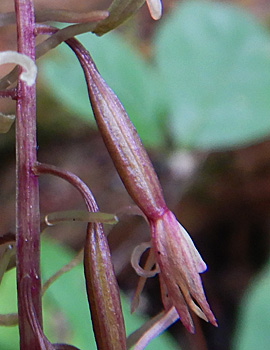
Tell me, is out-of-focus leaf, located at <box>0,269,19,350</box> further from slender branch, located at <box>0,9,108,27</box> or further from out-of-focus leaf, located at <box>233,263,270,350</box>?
slender branch, located at <box>0,9,108,27</box>

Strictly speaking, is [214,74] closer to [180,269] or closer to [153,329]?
[153,329]

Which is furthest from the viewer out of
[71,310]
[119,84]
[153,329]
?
[119,84]

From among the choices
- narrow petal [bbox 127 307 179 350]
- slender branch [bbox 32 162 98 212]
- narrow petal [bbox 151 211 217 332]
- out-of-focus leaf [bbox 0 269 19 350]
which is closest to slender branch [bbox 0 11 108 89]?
slender branch [bbox 32 162 98 212]

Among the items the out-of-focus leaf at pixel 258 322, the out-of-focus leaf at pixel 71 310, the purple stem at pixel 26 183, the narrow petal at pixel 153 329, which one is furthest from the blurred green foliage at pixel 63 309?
the purple stem at pixel 26 183

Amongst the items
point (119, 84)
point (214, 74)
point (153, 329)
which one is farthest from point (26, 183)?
point (214, 74)

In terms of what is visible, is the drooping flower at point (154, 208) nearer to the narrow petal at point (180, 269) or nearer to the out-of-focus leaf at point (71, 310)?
the narrow petal at point (180, 269)

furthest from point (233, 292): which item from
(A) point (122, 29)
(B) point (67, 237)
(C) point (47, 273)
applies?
(A) point (122, 29)

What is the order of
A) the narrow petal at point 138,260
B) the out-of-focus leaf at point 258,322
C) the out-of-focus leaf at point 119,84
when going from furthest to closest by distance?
1. the out-of-focus leaf at point 119,84
2. the out-of-focus leaf at point 258,322
3. the narrow petal at point 138,260
